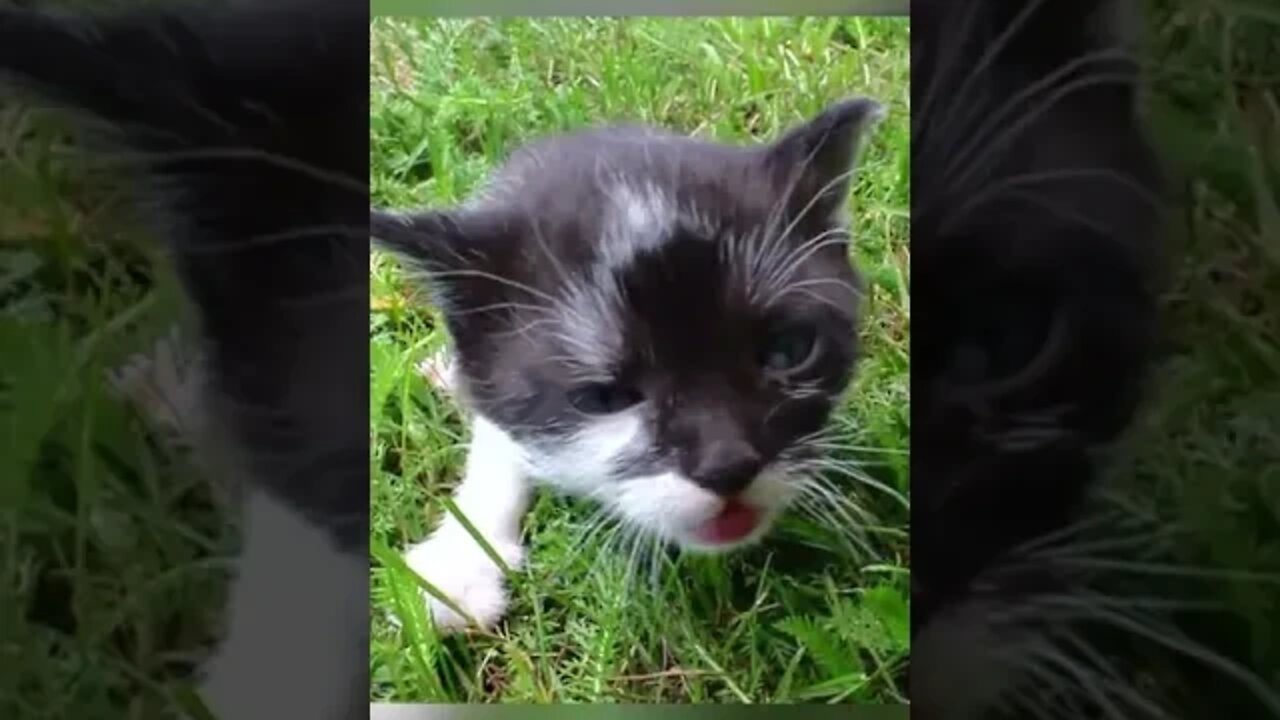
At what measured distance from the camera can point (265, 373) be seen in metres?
0.57

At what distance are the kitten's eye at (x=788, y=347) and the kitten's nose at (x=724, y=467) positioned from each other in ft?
0.13

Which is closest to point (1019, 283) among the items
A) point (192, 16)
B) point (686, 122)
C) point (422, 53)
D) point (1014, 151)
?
point (1014, 151)

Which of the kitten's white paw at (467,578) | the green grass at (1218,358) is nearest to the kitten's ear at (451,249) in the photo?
the kitten's white paw at (467,578)

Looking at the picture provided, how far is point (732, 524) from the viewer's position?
0.55 metres

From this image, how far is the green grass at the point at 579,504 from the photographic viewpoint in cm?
A: 55

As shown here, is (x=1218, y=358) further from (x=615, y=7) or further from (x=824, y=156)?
(x=615, y=7)

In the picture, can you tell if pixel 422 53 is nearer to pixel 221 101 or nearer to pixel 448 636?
pixel 221 101

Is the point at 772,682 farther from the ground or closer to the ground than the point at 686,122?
closer to the ground

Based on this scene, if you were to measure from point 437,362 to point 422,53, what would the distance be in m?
0.14

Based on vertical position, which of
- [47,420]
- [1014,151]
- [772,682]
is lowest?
[772,682]

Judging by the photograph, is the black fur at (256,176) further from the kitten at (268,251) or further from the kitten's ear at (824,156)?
the kitten's ear at (824,156)

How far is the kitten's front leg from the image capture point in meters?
0.55

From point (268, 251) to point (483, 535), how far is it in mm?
158

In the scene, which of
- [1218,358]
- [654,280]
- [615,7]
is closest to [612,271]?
[654,280]
